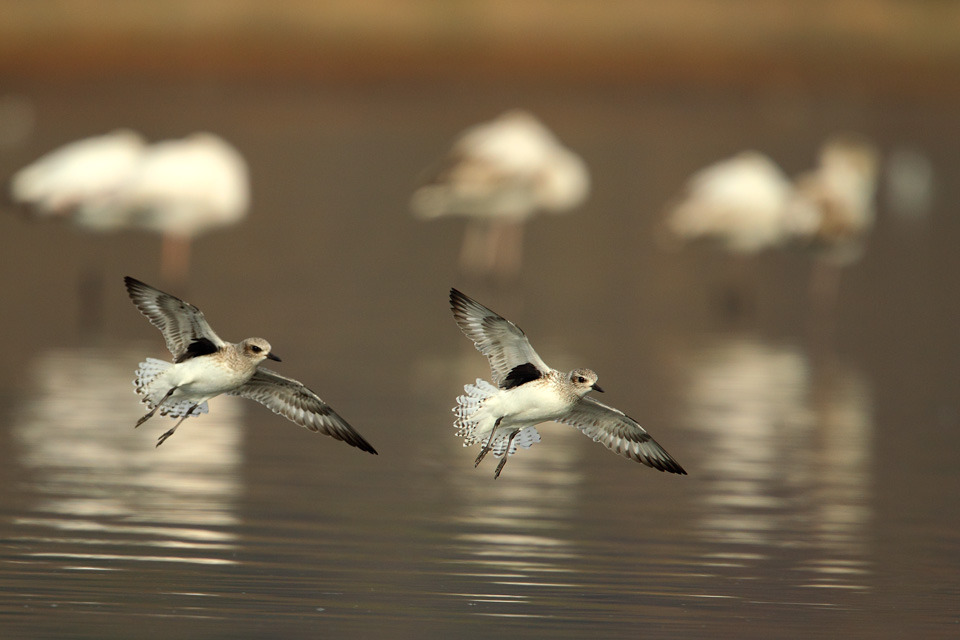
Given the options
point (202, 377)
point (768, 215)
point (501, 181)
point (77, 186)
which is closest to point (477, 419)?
point (202, 377)

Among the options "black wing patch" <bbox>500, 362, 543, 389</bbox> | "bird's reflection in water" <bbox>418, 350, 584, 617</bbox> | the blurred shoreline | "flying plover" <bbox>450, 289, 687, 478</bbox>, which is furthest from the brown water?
the blurred shoreline

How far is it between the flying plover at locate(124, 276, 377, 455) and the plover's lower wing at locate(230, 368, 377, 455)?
15mm

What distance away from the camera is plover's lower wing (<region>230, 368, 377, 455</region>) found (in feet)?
29.9

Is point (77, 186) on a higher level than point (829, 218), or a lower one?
lower

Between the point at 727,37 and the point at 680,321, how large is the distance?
3287 cm

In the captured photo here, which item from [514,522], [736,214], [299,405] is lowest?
[514,522]

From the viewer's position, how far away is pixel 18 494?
1077 cm

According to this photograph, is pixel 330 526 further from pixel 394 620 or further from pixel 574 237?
pixel 574 237

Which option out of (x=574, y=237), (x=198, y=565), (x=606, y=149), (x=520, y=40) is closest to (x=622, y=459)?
(x=198, y=565)

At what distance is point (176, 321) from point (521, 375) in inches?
57.5

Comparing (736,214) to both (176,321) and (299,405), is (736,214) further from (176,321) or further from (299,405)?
(176,321)

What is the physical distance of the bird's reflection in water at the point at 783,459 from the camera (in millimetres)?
10133

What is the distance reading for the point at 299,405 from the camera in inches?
364

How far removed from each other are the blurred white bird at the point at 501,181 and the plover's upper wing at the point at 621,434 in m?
12.8
